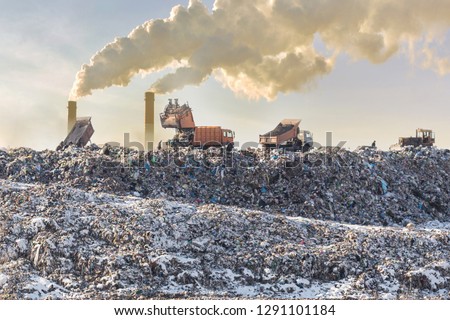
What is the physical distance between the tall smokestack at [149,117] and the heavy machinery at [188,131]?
3.61 m

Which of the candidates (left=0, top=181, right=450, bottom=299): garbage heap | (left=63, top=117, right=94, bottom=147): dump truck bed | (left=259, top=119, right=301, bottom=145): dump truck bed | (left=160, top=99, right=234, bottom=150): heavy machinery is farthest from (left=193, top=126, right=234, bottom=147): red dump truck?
(left=0, top=181, right=450, bottom=299): garbage heap

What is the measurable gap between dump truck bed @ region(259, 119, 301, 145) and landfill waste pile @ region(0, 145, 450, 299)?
5.94 m

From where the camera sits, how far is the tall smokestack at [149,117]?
98.6 ft

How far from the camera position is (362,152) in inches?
981

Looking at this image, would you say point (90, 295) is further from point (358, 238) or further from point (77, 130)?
point (77, 130)

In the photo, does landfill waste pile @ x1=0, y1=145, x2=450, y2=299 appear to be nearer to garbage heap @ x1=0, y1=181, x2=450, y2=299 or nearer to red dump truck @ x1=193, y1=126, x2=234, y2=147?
garbage heap @ x1=0, y1=181, x2=450, y2=299

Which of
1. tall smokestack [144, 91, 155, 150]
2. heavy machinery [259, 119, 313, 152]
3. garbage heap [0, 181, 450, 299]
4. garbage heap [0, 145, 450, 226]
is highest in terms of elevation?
tall smokestack [144, 91, 155, 150]

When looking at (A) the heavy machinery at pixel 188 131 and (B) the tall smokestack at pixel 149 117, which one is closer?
(A) the heavy machinery at pixel 188 131

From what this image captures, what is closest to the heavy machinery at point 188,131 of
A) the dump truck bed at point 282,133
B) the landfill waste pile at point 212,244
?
the dump truck bed at point 282,133

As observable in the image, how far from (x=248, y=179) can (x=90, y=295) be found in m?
11.2

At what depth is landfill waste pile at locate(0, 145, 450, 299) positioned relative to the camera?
35.3 feet

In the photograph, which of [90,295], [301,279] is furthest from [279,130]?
[90,295]
